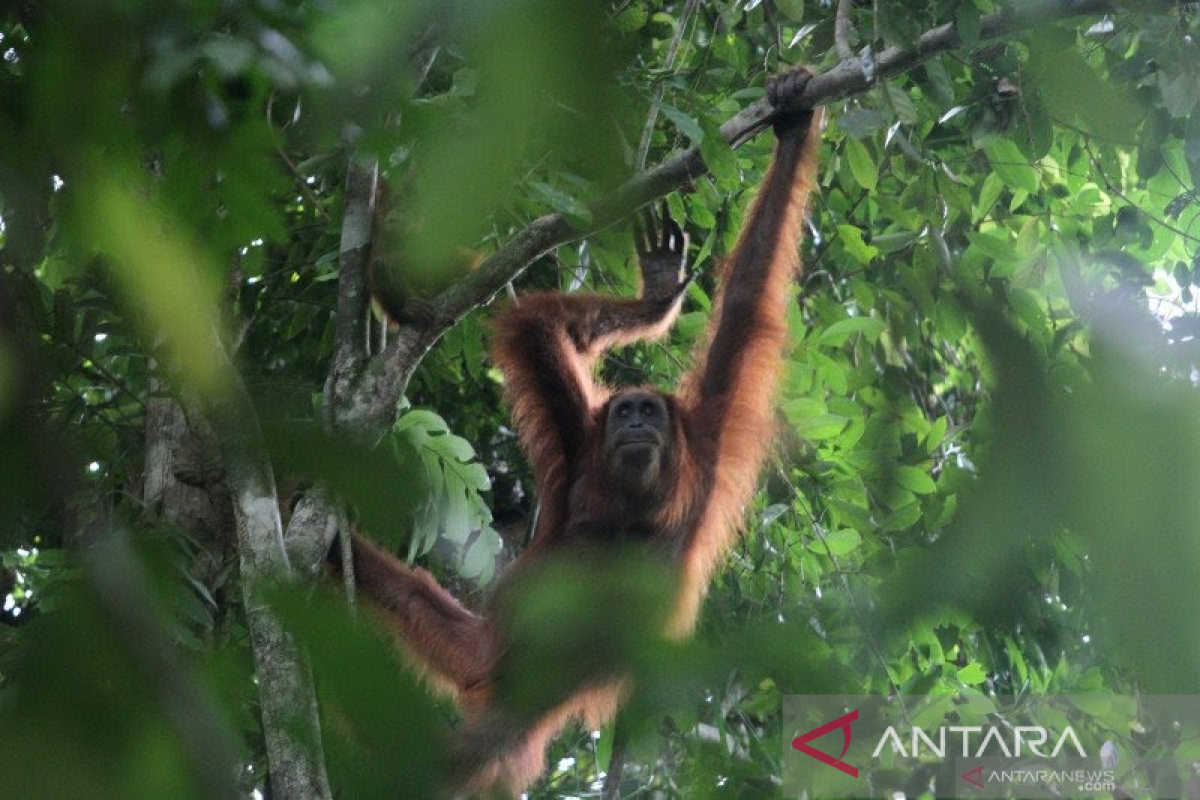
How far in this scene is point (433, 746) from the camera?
86 centimetres

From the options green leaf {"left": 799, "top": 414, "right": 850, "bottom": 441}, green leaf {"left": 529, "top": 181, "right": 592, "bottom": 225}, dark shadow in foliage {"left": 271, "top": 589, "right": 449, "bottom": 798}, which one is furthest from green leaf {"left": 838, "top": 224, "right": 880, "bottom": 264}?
dark shadow in foliage {"left": 271, "top": 589, "right": 449, "bottom": 798}

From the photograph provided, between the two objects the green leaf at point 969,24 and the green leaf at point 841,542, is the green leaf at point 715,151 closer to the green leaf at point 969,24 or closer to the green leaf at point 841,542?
the green leaf at point 969,24

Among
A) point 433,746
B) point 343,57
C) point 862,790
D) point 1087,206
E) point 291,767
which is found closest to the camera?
point 433,746

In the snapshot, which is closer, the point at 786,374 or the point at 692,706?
the point at 692,706

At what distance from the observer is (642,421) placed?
562 cm

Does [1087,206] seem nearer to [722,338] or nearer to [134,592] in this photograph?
[722,338]

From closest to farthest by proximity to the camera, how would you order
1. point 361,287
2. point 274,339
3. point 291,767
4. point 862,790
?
1. point 862,790
2. point 291,767
3. point 361,287
4. point 274,339

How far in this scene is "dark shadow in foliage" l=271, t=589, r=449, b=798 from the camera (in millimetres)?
817

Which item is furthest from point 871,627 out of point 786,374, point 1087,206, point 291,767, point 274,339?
point 274,339

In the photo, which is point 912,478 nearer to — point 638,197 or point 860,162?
point 638,197

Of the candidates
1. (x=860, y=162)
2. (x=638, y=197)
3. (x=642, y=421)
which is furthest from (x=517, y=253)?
(x=642, y=421)

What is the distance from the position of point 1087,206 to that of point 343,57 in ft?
16.4

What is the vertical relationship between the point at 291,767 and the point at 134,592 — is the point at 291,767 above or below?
below

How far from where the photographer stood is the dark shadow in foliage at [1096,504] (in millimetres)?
713
